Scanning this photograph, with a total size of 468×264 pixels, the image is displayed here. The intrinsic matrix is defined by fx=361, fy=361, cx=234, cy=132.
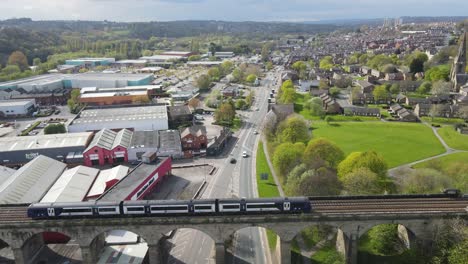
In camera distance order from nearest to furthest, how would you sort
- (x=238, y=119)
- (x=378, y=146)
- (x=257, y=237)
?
(x=257, y=237) → (x=378, y=146) → (x=238, y=119)

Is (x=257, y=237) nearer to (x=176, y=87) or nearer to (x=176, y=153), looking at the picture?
(x=176, y=153)

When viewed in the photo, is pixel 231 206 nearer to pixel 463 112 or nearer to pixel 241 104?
pixel 241 104

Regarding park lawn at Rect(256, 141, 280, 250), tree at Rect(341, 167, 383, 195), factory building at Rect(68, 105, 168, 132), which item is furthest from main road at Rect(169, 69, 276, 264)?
factory building at Rect(68, 105, 168, 132)

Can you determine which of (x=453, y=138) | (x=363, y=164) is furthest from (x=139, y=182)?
(x=453, y=138)

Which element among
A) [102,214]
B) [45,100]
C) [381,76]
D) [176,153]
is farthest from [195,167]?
[381,76]

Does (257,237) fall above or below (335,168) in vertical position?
below
